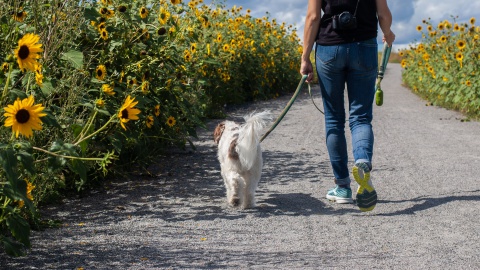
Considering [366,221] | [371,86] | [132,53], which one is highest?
[132,53]

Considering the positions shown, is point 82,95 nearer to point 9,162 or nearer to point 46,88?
point 46,88

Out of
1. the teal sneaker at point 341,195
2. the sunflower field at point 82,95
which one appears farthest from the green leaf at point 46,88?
the teal sneaker at point 341,195

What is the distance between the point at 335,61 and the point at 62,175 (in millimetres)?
2303

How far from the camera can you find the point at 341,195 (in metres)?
5.25

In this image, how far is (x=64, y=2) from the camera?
441 centimetres

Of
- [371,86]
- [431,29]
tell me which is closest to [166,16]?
[371,86]

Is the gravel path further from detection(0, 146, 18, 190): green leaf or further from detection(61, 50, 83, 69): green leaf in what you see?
detection(61, 50, 83, 69): green leaf

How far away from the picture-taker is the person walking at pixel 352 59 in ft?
15.9

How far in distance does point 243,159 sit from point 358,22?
4.49 feet

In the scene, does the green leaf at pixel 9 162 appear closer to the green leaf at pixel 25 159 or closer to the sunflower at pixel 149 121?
the green leaf at pixel 25 159

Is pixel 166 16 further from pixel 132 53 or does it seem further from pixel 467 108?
pixel 467 108

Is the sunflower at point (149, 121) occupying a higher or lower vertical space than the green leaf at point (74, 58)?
lower

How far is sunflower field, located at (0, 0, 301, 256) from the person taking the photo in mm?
3096

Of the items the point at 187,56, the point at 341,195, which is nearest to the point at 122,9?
the point at 187,56
